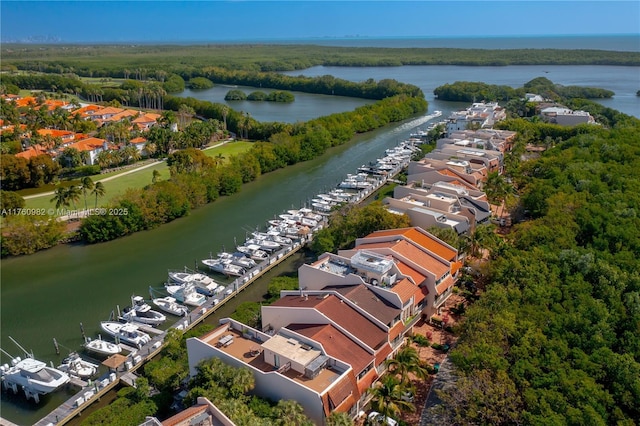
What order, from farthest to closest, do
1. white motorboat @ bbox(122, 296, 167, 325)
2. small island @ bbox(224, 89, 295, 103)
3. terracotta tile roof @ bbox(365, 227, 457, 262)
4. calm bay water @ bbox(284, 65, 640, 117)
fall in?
small island @ bbox(224, 89, 295, 103)
calm bay water @ bbox(284, 65, 640, 117)
terracotta tile roof @ bbox(365, 227, 457, 262)
white motorboat @ bbox(122, 296, 167, 325)

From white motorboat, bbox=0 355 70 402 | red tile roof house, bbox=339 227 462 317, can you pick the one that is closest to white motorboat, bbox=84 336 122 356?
white motorboat, bbox=0 355 70 402

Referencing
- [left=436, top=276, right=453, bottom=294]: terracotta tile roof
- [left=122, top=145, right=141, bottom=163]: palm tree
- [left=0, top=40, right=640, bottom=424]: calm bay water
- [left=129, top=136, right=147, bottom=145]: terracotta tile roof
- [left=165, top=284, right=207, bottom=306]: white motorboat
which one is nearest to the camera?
[left=436, top=276, right=453, bottom=294]: terracotta tile roof

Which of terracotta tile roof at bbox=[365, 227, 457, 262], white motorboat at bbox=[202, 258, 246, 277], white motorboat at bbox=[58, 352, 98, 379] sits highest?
terracotta tile roof at bbox=[365, 227, 457, 262]

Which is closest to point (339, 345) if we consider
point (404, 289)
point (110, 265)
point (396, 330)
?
point (396, 330)

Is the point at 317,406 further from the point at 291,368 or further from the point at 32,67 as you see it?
the point at 32,67

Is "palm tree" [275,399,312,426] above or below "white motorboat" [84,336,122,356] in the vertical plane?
above

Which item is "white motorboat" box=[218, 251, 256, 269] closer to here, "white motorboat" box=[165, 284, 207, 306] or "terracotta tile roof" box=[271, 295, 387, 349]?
"white motorboat" box=[165, 284, 207, 306]

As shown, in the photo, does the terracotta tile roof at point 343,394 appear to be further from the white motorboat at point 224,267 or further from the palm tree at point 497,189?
the palm tree at point 497,189

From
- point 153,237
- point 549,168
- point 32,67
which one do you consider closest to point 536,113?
point 549,168

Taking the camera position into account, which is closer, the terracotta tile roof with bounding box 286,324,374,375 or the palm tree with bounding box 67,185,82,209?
the terracotta tile roof with bounding box 286,324,374,375
